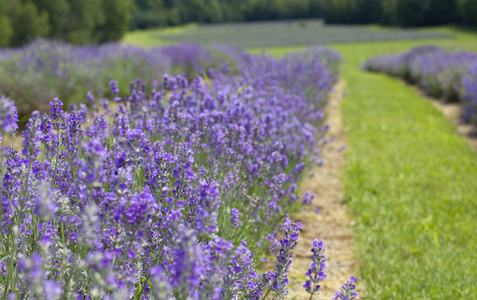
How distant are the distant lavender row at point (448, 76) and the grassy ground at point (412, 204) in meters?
0.63

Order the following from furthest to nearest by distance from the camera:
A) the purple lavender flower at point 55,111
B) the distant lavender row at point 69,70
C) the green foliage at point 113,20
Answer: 1. the green foliage at point 113,20
2. the distant lavender row at point 69,70
3. the purple lavender flower at point 55,111

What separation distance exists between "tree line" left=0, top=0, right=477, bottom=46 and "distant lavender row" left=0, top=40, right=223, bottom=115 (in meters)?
5.03

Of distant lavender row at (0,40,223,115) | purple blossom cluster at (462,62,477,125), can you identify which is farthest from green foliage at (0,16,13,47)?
purple blossom cluster at (462,62,477,125)

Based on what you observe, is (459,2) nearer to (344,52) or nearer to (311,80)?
(344,52)

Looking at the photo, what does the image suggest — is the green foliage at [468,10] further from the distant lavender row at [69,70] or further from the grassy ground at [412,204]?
the grassy ground at [412,204]

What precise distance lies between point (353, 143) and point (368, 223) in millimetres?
2574

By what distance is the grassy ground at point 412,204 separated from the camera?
8.99 feet

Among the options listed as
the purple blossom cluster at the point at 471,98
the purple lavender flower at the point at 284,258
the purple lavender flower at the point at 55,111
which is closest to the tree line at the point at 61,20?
the purple lavender flower at the point at 55,111

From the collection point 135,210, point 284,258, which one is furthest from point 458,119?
point 135,210

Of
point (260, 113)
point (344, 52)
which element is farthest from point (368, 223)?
point (344, 52)

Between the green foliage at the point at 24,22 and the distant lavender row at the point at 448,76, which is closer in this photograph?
the distant lavender row at the point at 448,76

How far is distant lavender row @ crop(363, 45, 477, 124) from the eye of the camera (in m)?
7.16

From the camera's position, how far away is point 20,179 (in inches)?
56.7

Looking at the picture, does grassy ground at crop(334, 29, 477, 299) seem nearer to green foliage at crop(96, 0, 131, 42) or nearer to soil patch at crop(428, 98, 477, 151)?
soil patch at crop(428, 98, 477, 151)
